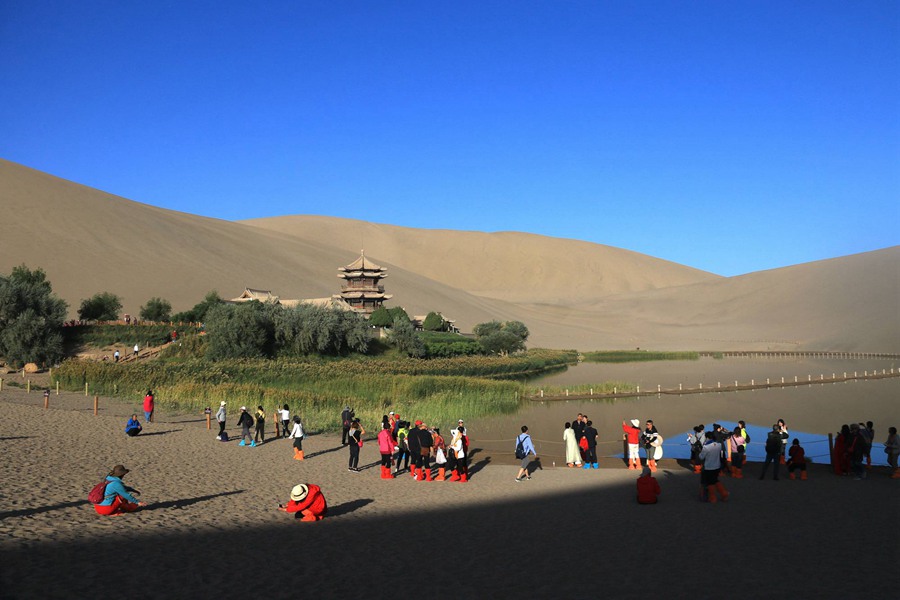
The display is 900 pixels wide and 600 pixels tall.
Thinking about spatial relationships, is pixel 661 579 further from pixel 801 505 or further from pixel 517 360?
pixel 517 360

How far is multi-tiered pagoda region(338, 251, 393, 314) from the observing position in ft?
257

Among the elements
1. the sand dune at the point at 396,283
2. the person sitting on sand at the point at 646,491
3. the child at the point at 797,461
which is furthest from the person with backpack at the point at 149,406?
the sand dune at the point at 396,283

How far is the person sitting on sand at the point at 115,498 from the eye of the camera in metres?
12.2

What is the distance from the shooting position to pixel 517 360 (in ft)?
208

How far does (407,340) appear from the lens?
61156 mm

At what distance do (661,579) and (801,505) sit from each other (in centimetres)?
614

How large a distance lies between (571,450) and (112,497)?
480 inches

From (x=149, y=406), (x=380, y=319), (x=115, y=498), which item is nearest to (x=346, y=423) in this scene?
(x=149, y=406)

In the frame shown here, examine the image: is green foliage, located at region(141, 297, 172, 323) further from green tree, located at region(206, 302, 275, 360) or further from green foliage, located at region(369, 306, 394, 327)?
green tree, located at region(206, 302, 275, 360)

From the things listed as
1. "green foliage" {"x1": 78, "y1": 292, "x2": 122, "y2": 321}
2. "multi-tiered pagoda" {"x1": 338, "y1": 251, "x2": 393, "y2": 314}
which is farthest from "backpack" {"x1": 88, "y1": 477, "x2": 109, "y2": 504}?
"multi-tiered pagoda" {"x1": 338, "y1": 251, "x2": 393, "y2": 314}

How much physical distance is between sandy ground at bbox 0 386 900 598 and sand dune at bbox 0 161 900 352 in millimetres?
70030

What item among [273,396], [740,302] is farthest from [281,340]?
[740,302]

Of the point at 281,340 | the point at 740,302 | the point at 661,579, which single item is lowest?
the point at 661,579

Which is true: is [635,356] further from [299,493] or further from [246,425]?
[299,493]
